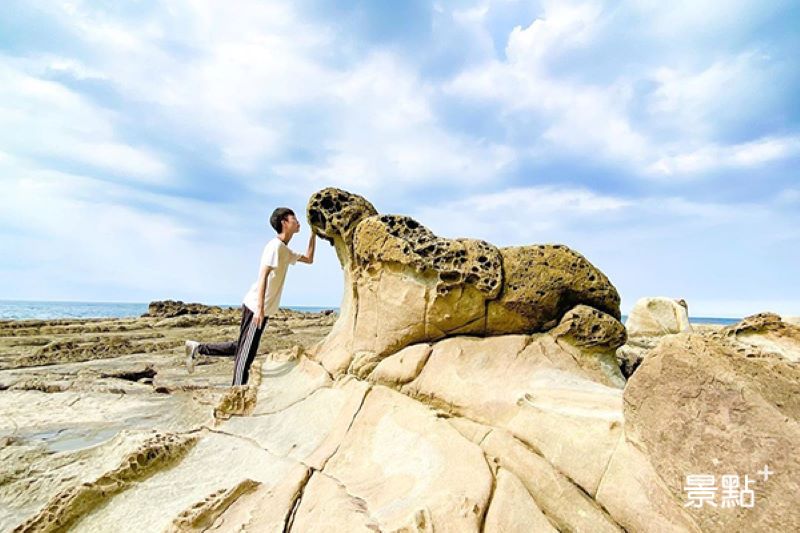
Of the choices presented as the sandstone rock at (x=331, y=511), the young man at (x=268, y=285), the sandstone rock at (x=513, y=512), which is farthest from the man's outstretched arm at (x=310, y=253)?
the sandstone rock at (x=513, y=512)

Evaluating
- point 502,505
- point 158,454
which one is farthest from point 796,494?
point 158,454

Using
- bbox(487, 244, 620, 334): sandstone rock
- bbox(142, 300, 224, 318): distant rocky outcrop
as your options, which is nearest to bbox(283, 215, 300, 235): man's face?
bbox(487, 244, 620, 334): sandstone rock

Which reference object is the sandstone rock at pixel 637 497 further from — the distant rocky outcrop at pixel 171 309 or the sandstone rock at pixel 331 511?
the distant rocky outcrop at pixel 171 309

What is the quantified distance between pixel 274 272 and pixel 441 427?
7.98 ft

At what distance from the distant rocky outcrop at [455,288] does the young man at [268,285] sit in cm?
101

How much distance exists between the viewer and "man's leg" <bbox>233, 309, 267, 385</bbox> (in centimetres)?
438

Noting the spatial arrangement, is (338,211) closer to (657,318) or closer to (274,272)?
(274,272)

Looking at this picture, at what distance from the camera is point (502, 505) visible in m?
1.90

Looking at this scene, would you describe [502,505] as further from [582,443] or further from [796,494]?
[796,494]

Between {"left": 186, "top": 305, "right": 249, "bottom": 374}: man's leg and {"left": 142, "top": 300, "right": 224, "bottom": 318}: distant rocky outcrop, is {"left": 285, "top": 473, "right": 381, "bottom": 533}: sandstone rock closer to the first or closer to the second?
{"left": 186, "top": 305, "right": 249, "bottom": 374}: man's leg

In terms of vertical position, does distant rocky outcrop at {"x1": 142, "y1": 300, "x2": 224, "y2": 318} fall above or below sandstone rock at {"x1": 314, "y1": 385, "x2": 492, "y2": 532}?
above

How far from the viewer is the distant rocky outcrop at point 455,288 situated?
3.18 m

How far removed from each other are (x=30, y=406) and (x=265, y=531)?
3.98m

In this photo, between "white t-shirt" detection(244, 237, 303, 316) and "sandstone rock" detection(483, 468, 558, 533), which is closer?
"sandstone rock" detection(483, 468, 558, 533)
